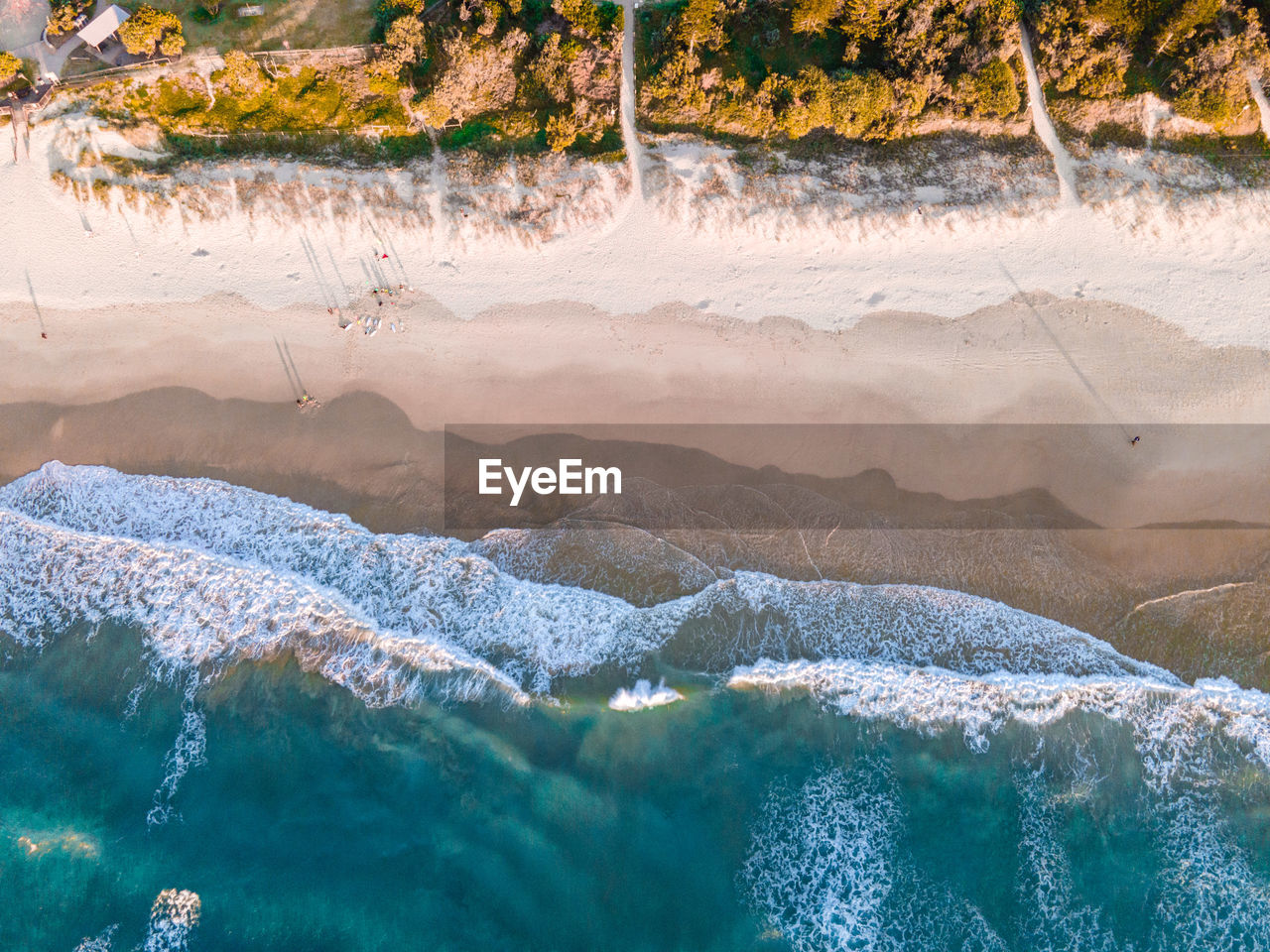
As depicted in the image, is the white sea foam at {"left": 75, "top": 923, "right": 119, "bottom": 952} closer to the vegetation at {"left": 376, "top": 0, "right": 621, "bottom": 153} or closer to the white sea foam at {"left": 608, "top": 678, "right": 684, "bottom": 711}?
the white sea foam at {"left": 608, "top": 678, "right": 684, "bottom": 711}

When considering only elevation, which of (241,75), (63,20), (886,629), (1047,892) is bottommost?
(1047,892)

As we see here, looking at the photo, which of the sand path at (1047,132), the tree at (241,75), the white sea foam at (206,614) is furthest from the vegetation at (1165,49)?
the white sea foam at (206,614)

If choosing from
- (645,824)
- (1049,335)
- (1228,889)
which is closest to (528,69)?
(1049,335)

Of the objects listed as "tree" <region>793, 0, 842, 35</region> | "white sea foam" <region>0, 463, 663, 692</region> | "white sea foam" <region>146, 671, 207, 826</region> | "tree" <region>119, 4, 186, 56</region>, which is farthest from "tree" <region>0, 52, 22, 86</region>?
"tree" <region>793, 0, 842, 35</region>

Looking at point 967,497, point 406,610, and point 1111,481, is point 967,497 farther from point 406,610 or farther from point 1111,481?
point 406,610

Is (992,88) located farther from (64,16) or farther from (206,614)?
(64,16)

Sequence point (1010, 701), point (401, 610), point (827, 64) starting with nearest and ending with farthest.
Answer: point (1010, 701) → point (401, 610) → point (827, 64)
